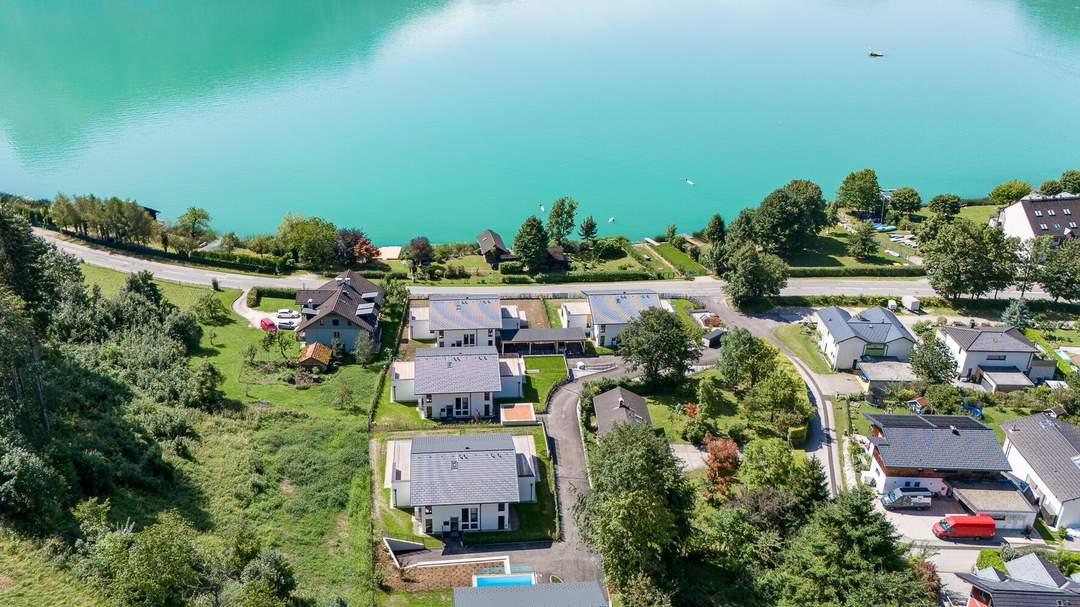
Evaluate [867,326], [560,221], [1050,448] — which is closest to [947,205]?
[867,326]

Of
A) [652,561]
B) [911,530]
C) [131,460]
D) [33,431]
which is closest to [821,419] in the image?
[911,530]

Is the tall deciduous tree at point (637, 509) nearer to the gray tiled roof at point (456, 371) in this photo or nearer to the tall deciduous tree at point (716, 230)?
the gray tiled roof at point (456, 371)

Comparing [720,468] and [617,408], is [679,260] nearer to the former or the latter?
[617,408]

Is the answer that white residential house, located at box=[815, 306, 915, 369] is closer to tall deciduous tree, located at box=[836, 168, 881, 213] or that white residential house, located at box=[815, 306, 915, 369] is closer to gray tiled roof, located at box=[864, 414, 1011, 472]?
gray tiled roof, located at box=[864, 414, 1011, 472]

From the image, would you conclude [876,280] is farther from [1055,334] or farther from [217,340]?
[217,340]

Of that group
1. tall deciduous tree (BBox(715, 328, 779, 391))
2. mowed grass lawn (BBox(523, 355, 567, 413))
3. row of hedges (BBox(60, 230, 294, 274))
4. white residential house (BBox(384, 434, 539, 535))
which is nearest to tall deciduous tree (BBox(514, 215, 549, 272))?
mowed grass lawn (BBox(523, 355, 567, 413))

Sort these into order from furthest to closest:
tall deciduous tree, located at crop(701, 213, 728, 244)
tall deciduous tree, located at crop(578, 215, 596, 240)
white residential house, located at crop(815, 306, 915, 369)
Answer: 1. tall deciduous tree, located at crop(701, 213, 728, 244)
2. tall deciduous tree, located at crop(578, 215, 596, 240)
3. white residential house, located at crop(815, 306, 915, 369)
